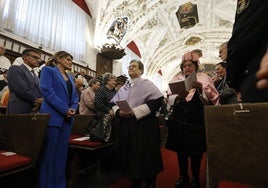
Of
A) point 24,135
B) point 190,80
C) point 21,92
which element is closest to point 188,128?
point 190,80

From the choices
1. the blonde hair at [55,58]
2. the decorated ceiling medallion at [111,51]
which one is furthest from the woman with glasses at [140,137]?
the decorated ceiling medallion at [111,51]

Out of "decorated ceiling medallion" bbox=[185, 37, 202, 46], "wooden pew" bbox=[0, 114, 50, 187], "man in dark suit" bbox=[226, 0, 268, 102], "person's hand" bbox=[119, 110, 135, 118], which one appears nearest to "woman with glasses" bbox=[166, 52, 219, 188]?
"person's hand" bbox=[119, 110, 135, 118]

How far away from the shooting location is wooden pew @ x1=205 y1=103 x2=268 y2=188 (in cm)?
119

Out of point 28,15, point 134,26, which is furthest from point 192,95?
point 134,26

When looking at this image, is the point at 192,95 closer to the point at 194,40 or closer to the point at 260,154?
the point at 260,154

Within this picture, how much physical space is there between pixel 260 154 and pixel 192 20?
13.6 m

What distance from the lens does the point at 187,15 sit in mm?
12734

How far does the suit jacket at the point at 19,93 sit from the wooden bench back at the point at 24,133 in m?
0.71

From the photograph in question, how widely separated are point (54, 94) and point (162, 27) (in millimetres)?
11998

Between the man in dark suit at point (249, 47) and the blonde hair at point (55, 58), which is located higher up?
the blonde hair at point (55, 58)

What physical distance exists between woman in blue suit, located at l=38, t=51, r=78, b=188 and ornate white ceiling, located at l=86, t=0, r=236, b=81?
669cm

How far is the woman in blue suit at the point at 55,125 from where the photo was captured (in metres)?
2.12

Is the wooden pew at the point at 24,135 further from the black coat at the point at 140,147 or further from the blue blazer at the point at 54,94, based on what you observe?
the black coat at the point at 140,147

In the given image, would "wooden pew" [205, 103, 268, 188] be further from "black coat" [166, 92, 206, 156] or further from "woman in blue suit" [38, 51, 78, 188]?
"woman in blue suit" [38, 51, 78, 188]
